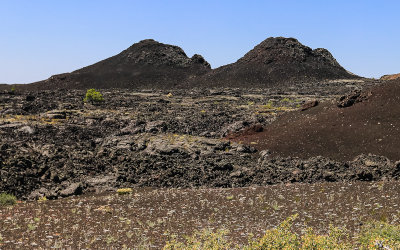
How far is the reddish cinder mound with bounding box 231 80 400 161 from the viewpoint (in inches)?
1151

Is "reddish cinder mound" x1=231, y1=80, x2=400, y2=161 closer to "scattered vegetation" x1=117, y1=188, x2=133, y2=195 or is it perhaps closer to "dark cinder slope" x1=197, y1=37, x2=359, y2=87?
"scattered vegetation" x1=117, y1=188, x2=133, y2=195

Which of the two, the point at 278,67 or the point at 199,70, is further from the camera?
the point at 199,70

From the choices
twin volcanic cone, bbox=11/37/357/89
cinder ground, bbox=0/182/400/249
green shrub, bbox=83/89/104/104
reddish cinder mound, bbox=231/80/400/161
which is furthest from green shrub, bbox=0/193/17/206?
twin volcanic cone, bbox=11/37/357/89

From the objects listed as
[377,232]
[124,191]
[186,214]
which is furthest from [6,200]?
[377,232]

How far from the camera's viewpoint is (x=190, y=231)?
1467cm

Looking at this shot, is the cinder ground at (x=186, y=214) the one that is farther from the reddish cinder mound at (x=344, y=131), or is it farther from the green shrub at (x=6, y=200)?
the reddish cinder mound at (x=344, y=131)

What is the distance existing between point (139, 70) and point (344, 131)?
297ft

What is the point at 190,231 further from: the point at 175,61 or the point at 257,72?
the point at 175,61

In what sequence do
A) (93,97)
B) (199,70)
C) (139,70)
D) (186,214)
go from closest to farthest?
(186,214), (93,97), (139,70), (199,70)

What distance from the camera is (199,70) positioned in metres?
118

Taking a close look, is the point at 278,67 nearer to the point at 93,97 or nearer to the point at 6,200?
the point at 93,97

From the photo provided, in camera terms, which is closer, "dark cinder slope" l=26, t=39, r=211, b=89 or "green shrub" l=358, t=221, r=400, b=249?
"green shrub" l=358, t=221, r=400, b=249

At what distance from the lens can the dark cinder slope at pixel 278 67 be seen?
101 meters

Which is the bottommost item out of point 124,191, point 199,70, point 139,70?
point 124,191
